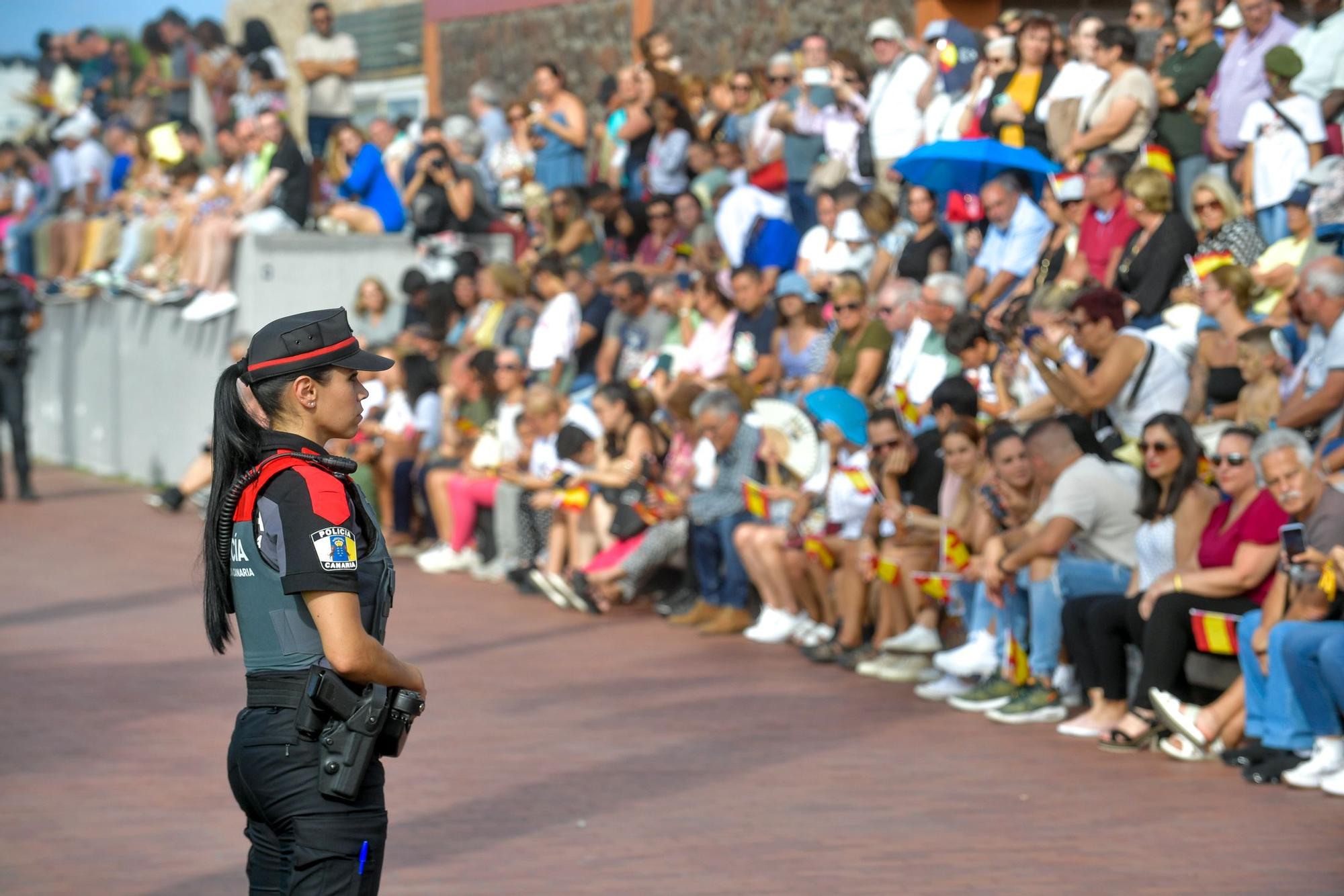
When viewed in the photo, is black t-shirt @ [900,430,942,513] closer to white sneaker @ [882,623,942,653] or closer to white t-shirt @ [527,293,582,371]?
white sneaker @ [882,623,942,653]

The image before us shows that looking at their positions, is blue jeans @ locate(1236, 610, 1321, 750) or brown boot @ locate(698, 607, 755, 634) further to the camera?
brown boot @ locate(698, 607, 755, 634)

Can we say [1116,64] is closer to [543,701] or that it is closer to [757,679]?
[757,679]

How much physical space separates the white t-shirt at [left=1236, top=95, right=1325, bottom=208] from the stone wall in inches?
234

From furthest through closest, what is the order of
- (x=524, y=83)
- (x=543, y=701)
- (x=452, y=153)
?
1. (x=524, y=83)
2. (x=452, y=153)
3. (x=543, y=701)

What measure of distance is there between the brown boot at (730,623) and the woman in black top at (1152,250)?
9.41 feet

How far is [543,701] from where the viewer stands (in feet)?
31.0

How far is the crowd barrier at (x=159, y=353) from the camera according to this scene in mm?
17594

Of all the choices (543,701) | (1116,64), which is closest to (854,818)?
(543,701)

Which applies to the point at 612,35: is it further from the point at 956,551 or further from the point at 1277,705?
the point at 1277,705

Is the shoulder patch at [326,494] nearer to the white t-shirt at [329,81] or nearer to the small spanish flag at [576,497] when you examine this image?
the small spanish flag at [576,497]

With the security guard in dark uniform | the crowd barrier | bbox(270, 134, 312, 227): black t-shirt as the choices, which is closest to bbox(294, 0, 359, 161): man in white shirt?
bbox(270, 134, 312, 227): black t-shirt

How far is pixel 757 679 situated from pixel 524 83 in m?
13.8

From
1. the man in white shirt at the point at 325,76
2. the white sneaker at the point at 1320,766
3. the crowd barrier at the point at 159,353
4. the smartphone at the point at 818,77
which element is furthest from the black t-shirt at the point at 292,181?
the white sneaker at the point at 1320,766

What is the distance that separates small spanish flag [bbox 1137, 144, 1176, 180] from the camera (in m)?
11.5
